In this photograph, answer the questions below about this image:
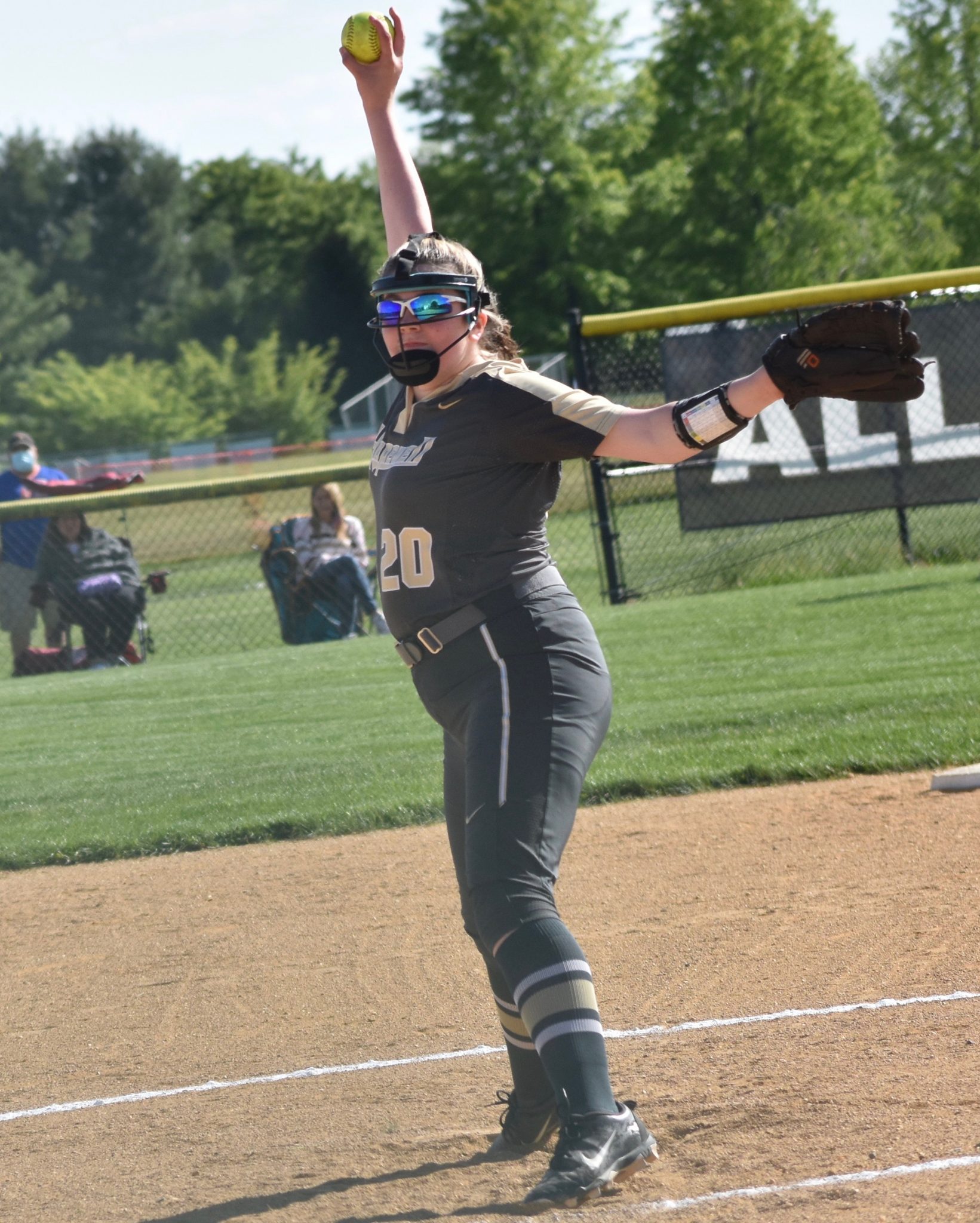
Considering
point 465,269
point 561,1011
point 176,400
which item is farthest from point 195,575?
point 176,400

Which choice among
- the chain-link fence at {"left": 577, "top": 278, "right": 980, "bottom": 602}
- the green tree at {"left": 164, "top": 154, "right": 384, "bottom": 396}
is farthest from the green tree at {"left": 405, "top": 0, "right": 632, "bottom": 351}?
the chain-link fence at {"left": 577, "top": 278, "right": 980, "bottom": 602}

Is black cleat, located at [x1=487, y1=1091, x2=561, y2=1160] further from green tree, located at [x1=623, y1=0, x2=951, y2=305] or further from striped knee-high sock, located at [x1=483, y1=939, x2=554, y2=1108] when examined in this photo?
green tree, located at [x1=623, y1=0, x2=951, y2=305]

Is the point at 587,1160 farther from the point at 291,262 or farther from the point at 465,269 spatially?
the point at 291,262

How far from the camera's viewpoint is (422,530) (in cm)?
314

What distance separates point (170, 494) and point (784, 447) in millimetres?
5083

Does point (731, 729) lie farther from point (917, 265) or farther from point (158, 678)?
point (917, 265)

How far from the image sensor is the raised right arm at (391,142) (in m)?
3.84

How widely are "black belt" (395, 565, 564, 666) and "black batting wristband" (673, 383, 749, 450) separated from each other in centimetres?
46

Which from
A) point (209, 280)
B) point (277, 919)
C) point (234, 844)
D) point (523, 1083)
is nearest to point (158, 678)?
point (234, 844)

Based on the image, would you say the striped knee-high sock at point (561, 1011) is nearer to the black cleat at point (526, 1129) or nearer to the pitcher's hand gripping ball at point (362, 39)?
the black cleat at point (526, 1129)

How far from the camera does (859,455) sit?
1190cm

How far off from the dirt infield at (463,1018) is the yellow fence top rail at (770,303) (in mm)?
5659

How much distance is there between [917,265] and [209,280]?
5263 centimetres

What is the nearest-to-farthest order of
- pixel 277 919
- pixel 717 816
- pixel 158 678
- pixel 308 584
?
1. pixel 277 919
2. pixel 717 816
3. pixel 158 678
4. pixel 308 584
